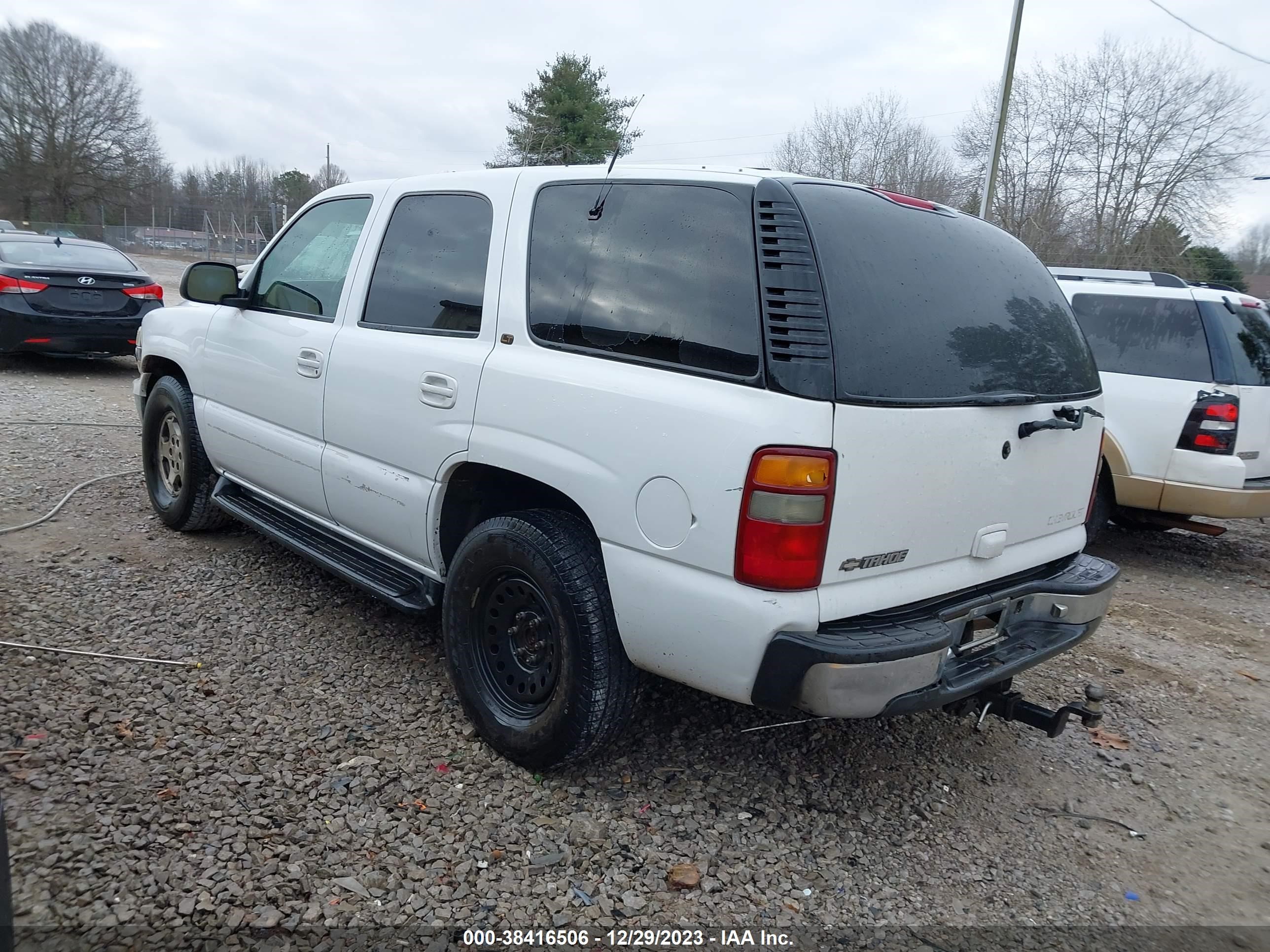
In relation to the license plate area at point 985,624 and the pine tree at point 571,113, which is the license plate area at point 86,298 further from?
the license plate area at point 985,624

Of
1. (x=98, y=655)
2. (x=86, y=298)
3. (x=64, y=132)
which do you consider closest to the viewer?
(x=98, y=655)

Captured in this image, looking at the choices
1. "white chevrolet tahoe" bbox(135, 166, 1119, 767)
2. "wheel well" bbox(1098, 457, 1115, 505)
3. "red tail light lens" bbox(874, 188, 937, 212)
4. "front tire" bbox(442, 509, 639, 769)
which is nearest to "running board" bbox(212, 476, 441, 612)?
"white chevrolet tahoe" bbox(135, 166, 1119, 767)

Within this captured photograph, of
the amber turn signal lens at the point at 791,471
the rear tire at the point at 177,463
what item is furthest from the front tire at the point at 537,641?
the rear tire at the point at 177,463

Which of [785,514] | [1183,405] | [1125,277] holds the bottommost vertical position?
[785,514]

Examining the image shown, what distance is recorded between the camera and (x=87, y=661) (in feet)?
11.6

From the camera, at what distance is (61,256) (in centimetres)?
1006

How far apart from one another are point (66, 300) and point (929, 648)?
10259mm

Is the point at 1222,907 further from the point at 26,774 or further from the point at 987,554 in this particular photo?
the point at 26,774

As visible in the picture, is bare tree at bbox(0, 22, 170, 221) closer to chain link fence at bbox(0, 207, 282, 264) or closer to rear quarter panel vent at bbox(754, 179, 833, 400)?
chain link fence at bbox(0, 207, 282, 264)

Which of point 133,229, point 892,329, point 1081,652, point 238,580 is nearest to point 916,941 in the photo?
point 892,329

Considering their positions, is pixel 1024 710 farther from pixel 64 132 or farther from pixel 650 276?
pixel 64 132

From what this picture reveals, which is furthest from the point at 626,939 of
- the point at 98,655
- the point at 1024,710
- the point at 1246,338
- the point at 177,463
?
the point at 1246,338

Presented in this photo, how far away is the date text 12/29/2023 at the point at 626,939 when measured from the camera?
90.7 inches

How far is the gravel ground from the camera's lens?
2420 millimetres
